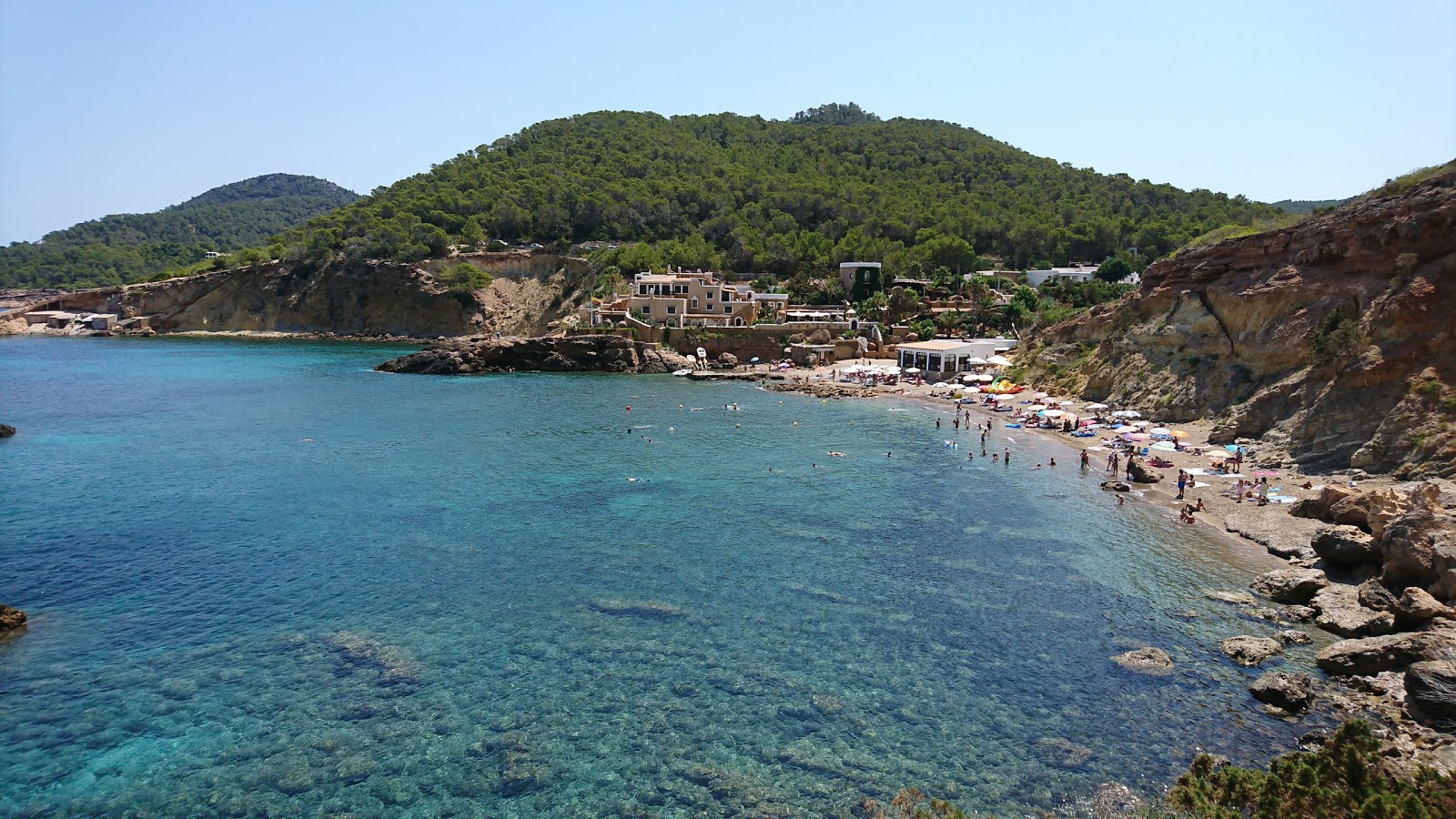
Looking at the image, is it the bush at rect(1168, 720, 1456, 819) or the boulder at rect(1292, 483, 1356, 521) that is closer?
the bush at rect(1168, 720, 1456, 819)

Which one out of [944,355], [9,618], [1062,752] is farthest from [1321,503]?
[944,355]

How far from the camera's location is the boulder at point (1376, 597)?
20.7 meters

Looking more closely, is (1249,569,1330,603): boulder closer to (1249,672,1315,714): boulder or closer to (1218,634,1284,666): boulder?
(1218,634,1284,666): boulder

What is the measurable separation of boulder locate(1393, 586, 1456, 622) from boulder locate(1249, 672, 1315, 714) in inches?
140

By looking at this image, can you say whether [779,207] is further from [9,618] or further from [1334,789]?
[1334,789]

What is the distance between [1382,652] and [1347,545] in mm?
6306

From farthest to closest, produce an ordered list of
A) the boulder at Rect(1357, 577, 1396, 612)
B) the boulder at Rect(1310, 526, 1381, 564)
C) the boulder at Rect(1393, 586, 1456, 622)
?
the boulder at Rect(1310, 526, 1381, 564) → the boulder at Rect(1357, 577, 1396, 612) → the boulder at Rect(1393, 586, 1456, 622)

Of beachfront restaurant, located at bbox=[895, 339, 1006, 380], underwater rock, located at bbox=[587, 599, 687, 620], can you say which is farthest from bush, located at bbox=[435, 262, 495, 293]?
underwater rock, located at bbox=[587, 599, 687, 620]

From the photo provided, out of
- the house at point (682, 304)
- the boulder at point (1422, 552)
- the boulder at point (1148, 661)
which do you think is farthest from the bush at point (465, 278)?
the boulder at point (1422, 552)

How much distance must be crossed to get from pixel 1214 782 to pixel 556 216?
111323 mm

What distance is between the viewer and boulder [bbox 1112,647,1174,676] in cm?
1939

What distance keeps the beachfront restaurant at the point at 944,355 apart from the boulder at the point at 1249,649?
48.1m

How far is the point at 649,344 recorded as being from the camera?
270 ft

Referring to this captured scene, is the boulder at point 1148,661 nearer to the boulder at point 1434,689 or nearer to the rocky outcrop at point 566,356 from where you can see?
the boulder at point 1434,689
